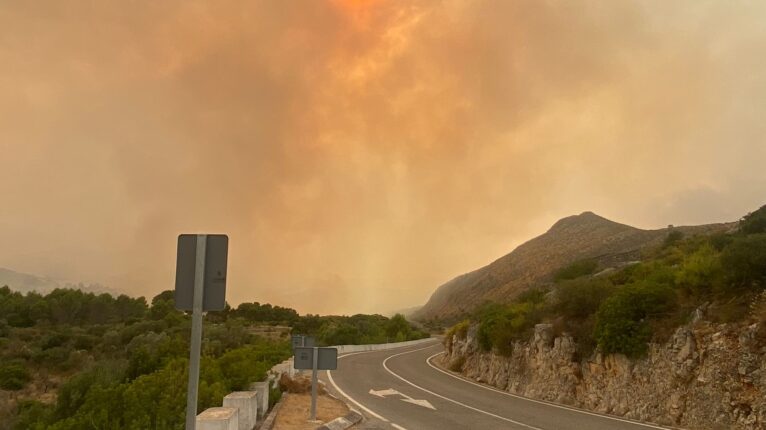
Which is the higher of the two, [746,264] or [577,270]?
[577,270]

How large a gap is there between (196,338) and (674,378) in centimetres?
1364

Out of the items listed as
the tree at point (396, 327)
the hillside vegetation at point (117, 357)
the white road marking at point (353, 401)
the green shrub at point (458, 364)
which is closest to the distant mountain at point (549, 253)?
the tree at point (396, 327)

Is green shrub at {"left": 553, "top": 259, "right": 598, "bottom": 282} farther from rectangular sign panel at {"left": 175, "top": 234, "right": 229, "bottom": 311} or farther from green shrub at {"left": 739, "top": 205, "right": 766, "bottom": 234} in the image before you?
rectangular sign panel at {"left": 175, "top": 234, "right": 229, "bottom": 311}

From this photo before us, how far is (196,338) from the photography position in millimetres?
4758

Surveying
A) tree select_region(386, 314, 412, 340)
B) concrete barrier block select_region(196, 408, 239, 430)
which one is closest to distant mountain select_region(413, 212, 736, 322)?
tree select_region(386, 314, 412, 340)

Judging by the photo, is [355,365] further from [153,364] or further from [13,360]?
[13,360]

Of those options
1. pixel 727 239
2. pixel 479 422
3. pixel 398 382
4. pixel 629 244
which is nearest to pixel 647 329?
pixel 479 422

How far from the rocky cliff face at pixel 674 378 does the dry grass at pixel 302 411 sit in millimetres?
8622

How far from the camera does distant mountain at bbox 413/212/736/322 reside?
333ft

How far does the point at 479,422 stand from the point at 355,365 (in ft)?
57.9

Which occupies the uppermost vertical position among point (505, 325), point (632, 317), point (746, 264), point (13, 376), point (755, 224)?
point (755, 224)

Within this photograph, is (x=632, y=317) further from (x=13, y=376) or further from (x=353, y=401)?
(x=13, y=376)

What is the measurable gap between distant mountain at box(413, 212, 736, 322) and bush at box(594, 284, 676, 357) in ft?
243

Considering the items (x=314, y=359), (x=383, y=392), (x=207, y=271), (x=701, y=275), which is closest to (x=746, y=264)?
(x=701, y=275)
